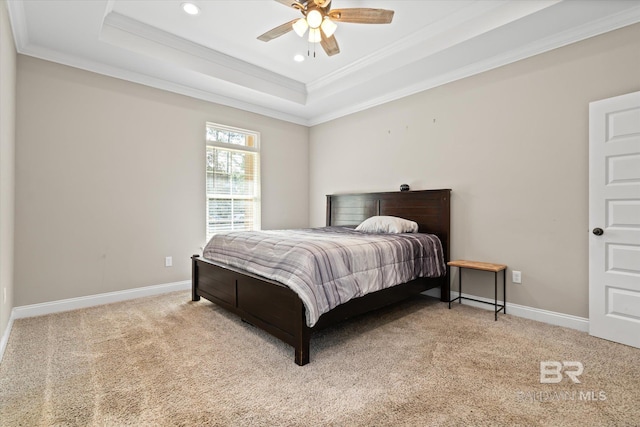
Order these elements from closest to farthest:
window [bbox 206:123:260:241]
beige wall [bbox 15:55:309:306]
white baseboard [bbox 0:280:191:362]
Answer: white baseboard [bbox 0:280:191:362]
beige wall [bbox 15:55:309:306]
window [bbox 206:123:260:241]

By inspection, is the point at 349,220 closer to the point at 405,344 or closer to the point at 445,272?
the point at 445,272

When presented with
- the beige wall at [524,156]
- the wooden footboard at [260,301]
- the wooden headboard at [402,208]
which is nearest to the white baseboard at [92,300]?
the wooden footboard at [260,301]

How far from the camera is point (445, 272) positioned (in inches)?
142

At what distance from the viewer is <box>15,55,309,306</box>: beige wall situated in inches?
123

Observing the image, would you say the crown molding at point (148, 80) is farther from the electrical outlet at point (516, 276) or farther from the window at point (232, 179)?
the electrical outlet at point (516, 276)

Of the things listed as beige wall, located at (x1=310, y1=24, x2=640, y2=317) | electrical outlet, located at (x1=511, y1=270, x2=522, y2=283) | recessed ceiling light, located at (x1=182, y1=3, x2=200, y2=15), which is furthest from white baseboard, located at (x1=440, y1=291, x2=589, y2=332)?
recessed ceiling light, located at (x1=182, y1=3, x2=200, y2=15)

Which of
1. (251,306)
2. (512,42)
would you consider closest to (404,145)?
(512,42)

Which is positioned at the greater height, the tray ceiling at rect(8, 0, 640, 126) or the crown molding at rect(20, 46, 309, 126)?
the tray ceiling at rect(8, 0, 640, 126)

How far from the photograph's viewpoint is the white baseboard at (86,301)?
9.86 feet

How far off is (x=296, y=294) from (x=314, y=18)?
2.19m

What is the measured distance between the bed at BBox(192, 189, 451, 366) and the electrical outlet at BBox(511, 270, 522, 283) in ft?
2.22

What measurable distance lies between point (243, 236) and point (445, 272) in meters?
2.36

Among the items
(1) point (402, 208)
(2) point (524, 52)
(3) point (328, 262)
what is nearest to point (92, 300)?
(3) point (328, 262)

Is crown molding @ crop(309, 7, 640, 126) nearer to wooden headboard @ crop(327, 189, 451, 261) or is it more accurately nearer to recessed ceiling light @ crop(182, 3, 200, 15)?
wooden headboard @ crop(327, 189, 451, 261)
